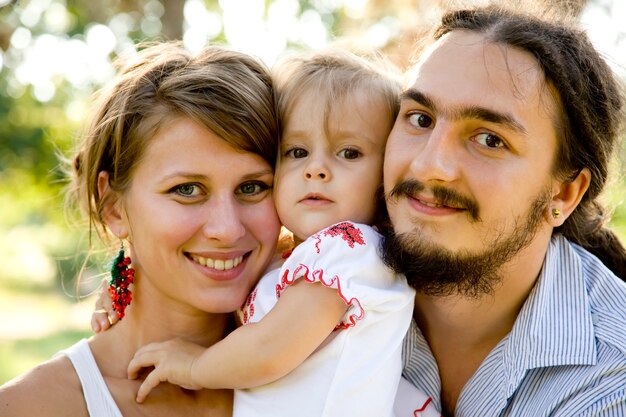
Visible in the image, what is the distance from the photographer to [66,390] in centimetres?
292

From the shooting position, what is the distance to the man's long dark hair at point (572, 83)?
10.7ft

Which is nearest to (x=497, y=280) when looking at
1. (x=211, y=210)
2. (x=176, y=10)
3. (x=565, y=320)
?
(x=565, y=320)

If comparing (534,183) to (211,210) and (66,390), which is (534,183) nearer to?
(211,210)

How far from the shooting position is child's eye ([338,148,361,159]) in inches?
123

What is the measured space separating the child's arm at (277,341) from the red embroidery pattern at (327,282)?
0.03 meters

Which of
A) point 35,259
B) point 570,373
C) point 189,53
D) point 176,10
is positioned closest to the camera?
point 570,373

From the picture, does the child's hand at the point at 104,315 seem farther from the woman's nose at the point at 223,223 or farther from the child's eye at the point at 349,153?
the child's eye at the point at 349,153

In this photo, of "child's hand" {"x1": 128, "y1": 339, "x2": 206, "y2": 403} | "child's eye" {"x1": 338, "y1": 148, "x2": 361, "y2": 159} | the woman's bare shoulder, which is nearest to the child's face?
"child's eye" {"x1": 338, "y1": 148, "x2": 361, "y2": 159}

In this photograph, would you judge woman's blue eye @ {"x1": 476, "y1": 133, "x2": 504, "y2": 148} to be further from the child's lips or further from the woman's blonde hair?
the woman's blonde hair

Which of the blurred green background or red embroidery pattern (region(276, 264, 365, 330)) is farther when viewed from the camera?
the blurred green background

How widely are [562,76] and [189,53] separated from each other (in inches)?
62.9

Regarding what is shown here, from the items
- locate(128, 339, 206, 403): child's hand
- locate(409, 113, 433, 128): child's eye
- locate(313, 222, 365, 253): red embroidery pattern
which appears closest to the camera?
locate(313, 222, 365, 253): red embroidery pattern

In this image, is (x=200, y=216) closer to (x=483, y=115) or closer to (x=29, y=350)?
(x=483, y=115)

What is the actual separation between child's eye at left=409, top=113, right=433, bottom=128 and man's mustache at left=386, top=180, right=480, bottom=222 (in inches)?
10.8
